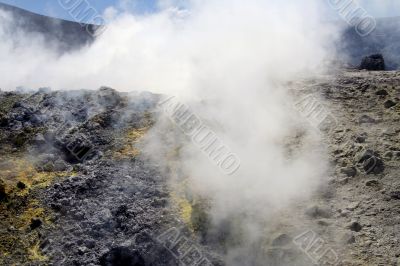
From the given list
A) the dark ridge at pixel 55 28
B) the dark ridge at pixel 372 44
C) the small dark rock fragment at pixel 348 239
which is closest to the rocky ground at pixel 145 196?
the small dark rock fragment at pixel 348 239

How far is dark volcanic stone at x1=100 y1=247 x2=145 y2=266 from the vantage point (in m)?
9.56

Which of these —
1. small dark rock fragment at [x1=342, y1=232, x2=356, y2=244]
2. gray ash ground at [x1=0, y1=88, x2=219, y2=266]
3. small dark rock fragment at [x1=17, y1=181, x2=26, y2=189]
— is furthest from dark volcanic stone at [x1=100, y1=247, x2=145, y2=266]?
small dark rock fragment at [x1=342, y1=232, x2=356, y2=244]

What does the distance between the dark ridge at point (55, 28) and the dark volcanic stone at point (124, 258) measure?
2387 cm

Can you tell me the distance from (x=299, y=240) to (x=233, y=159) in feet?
10.1

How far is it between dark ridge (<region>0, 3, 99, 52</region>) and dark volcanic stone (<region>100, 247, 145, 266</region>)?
23869 millimetres

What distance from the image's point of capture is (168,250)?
31.9ft

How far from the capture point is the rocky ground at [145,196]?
9453mm

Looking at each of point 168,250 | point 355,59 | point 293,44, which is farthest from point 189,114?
point 355,59

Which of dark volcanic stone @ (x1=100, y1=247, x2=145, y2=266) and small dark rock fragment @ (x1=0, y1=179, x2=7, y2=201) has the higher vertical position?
small dark rock fragment @ (x1=0, y1=179, x2=7, y2=201)

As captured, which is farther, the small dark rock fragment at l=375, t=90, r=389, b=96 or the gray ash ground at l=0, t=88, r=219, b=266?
the small dark rock fragment at l=375, t=90, r=389, b=96

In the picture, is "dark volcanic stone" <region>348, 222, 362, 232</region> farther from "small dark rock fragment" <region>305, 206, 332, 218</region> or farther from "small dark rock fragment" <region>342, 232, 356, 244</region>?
"small dark rock fragment" <region>305, 206, 332, 218</region>

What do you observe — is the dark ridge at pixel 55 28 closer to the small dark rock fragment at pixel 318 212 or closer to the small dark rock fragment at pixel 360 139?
the small dark rock fragment at pixel 360 139

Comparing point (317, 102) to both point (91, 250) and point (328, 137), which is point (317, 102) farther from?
point (91, 250)

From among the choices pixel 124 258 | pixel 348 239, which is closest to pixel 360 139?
pixel 348 239
